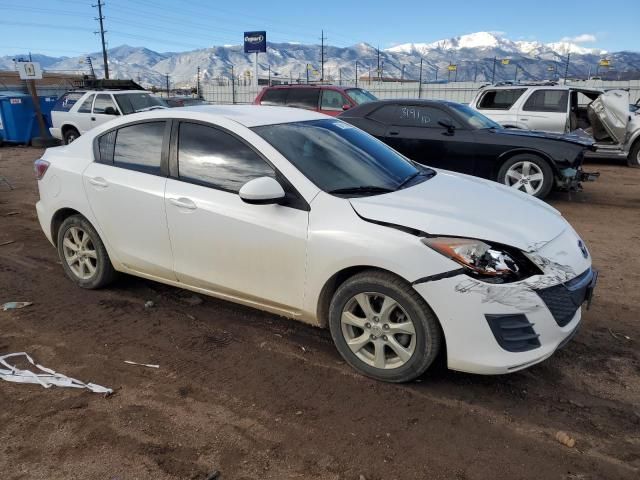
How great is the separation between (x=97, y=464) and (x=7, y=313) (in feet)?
7.67

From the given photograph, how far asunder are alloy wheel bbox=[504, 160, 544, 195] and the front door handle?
5766 mm

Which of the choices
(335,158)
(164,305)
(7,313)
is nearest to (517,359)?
(335,158)

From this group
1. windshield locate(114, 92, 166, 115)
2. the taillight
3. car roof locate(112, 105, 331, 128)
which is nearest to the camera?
car roof locate(112, 105, 331, 128)

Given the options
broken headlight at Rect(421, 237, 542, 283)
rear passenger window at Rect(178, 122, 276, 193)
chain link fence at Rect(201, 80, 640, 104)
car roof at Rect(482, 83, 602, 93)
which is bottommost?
broken headlight at Rect(421, 237, 542, 283)

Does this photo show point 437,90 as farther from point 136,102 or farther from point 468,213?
point 468,213

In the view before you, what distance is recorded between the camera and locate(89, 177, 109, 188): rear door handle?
414 centimetres

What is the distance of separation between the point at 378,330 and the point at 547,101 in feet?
32.8

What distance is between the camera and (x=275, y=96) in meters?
12.5

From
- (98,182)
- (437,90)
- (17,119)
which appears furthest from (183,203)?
(437,90)

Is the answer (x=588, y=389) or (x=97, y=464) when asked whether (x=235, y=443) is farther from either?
(x=588, y=389)

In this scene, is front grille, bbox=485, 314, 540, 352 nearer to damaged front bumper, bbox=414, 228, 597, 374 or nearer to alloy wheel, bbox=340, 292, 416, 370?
damaged front bumper, bbox=414, 228, 597, 374

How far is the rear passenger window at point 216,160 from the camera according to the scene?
3502mm

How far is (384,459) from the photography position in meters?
2.53

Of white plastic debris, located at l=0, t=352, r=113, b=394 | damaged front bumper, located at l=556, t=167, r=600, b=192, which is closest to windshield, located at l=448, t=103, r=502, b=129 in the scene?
damaged front bumper, located at l=556, t=167, r=600, b=192
